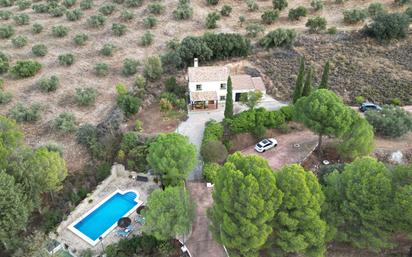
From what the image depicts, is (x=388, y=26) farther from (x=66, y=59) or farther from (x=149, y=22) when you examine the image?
(x=66, y=59)

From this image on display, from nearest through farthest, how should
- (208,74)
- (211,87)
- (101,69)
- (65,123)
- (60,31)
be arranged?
(65,123) < (211,87) < (208,74) < (101,69) < (60,31)

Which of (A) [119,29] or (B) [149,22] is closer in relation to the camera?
(A) [119,29]

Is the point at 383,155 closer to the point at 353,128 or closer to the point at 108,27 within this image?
the point at 353,128

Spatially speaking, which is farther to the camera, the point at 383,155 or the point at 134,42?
the point at 134,42

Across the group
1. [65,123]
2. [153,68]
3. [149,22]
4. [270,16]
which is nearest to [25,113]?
[65,123]

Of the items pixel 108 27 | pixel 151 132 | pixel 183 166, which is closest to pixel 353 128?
pixel 183 166

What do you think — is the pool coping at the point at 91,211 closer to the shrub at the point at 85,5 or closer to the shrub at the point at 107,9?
the shrub at the point at 107,9
